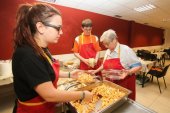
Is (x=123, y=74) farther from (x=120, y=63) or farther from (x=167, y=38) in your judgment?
(x=167, y=38)

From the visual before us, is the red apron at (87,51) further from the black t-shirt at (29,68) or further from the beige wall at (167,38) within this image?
the beige wall at (167,38)

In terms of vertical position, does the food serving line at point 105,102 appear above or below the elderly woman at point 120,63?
below

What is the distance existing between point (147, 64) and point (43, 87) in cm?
409

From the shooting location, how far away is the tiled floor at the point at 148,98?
9.13ft

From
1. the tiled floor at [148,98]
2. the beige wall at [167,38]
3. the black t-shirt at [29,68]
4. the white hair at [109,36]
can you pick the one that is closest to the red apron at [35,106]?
the black t-shirt at [29,68]

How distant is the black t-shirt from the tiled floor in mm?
2255

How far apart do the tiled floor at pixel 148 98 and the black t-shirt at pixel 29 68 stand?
7.40 ft

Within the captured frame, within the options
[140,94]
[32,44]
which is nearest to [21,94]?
[32,44]

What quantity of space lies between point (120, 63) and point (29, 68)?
1226mm

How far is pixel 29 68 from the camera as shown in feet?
2.26

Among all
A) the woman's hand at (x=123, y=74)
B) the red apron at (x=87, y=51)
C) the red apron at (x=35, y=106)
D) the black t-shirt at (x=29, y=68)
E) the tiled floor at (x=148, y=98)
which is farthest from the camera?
the tiled floor at (x=148, y=98)

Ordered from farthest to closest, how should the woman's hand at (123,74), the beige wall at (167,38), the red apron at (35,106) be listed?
the beige wall at (167,38) < the woman's hand at (123,74) < the red apron at (35,106)

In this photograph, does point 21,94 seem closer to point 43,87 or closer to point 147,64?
point 43,87

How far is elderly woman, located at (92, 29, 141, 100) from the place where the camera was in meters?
1.59
